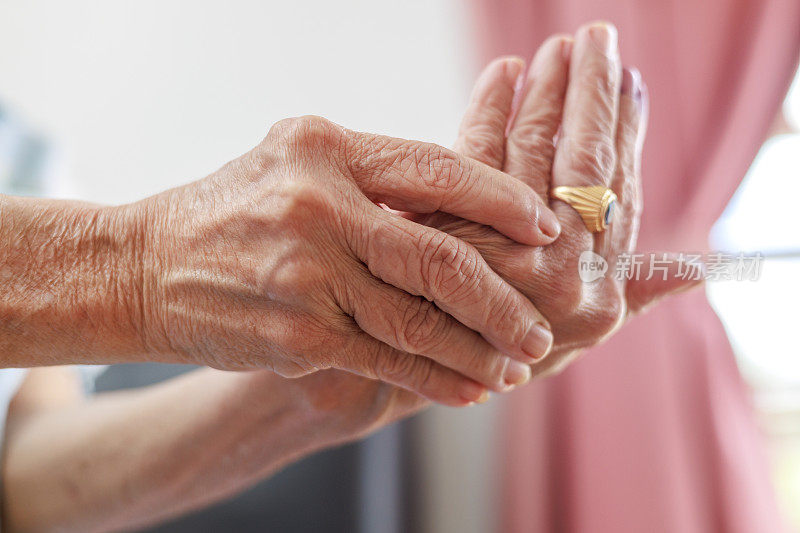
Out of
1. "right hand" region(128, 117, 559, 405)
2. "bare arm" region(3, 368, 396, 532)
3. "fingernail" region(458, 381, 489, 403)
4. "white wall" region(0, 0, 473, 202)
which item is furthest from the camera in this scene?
"white wall" region(0, 0, 473, 202)

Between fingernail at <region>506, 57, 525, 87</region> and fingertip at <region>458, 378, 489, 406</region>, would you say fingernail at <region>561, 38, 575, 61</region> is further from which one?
fingertip at <region>458, 378, 489, 406</region>

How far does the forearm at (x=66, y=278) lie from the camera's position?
0.48 m

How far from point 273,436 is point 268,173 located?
0.37m

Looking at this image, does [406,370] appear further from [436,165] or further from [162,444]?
[162,444]

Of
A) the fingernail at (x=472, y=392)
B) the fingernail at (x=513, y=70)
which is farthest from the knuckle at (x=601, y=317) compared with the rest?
the fingernail at (x=513, y=70)

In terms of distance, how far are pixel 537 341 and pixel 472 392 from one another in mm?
81

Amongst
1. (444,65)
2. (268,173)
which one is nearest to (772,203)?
(444,65)

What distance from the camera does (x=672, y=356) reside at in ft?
3.73

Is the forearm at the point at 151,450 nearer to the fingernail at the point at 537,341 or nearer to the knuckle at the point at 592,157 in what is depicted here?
the fingernail at the point at 537,341

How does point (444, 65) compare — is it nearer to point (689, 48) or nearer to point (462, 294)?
point (689, 48)

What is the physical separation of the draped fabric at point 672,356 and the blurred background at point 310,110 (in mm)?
63

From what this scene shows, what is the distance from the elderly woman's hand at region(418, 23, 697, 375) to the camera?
532 mm

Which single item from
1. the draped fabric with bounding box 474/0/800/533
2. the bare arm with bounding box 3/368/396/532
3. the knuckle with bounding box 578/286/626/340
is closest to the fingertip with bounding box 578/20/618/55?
the knuckle with bounding box 578/286/626/340

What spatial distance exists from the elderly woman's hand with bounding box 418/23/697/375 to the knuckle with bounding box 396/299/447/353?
6 cm
